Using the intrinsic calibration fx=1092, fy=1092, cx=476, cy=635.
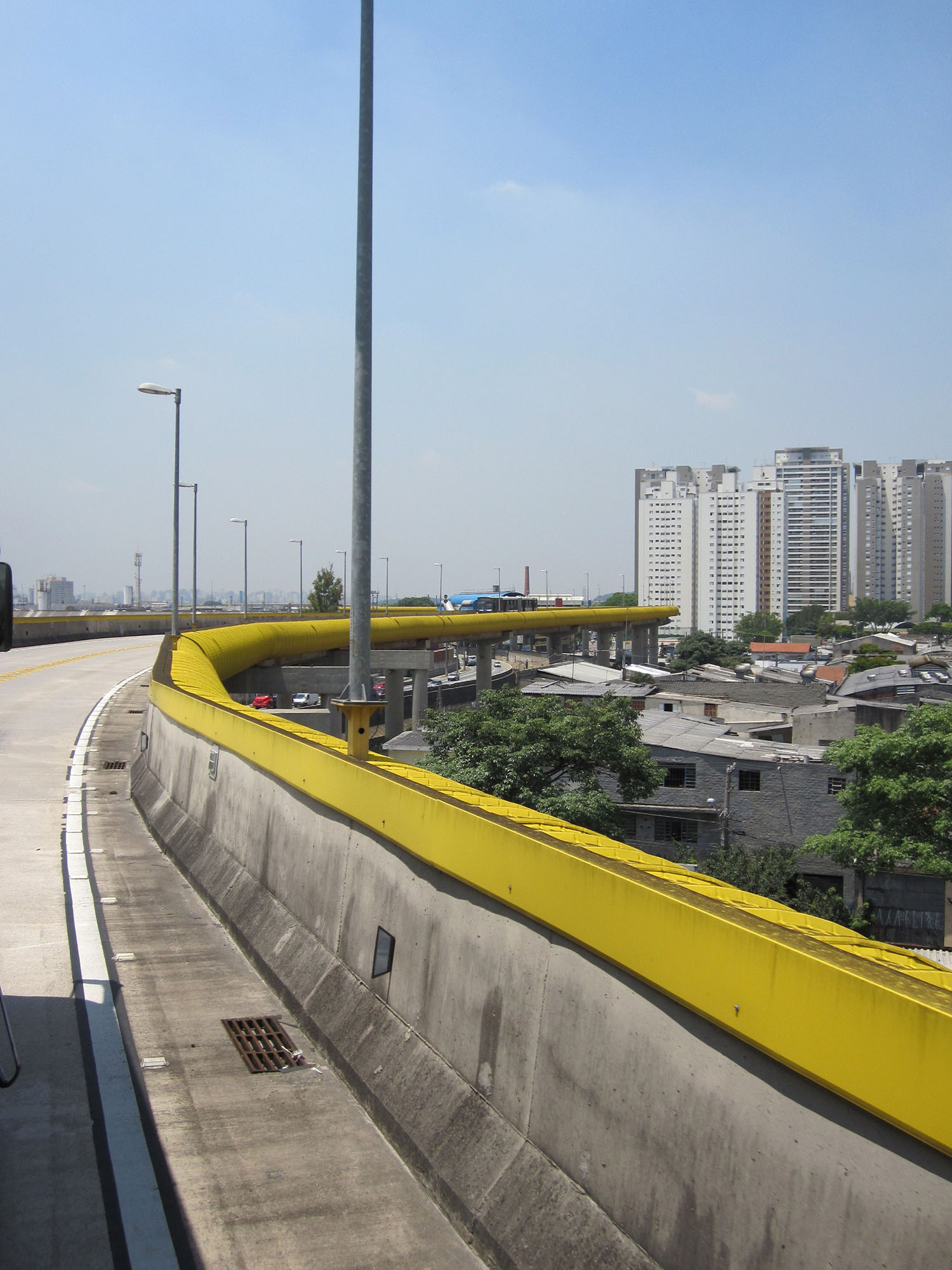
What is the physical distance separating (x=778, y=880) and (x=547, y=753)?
827cm

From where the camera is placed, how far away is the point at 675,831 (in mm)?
38938

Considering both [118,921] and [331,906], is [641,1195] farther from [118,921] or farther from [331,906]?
[118,921]

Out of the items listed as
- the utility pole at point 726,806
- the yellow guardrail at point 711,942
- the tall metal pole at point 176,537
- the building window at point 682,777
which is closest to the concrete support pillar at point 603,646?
the building window at point 682,777

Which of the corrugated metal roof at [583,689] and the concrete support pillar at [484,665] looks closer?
the corrugated metal roof at [583,689]

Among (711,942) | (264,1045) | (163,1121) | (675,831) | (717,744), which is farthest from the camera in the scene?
(717,744)

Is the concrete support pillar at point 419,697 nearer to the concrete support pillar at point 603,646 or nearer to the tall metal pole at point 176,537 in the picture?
the tall metal pole at point 176,537

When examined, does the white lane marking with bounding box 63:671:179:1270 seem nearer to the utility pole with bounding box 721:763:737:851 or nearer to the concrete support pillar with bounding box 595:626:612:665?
the utility pole with bounding box 721:763:737:851

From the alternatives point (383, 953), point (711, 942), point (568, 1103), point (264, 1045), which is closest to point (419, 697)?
point (264, 1045)

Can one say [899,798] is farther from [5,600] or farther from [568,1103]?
[5,600]

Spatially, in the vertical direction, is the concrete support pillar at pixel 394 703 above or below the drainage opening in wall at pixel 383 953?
below

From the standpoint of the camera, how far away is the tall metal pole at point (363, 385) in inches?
337

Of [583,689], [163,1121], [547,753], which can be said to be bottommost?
[547,753]

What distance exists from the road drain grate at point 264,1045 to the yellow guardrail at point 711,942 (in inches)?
55.1

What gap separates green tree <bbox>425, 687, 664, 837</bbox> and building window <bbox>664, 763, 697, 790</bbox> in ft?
14.5
